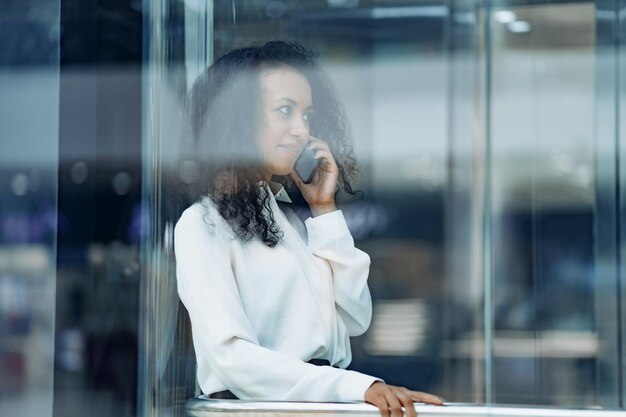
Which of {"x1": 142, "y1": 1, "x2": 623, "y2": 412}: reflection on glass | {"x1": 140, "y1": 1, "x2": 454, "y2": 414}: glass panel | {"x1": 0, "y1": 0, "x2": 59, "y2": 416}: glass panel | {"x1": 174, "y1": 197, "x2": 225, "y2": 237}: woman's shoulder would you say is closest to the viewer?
{"x1": 174, "y1": 197, "x2": 225, "y2": 237}: woman's shoulder

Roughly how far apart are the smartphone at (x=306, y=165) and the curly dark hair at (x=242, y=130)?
0.10ft

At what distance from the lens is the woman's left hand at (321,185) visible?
245 centimetres

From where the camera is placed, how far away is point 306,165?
2467 millimetres

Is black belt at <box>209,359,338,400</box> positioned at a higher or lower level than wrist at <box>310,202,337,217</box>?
lower

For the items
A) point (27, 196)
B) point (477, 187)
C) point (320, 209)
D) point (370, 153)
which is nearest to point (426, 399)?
point (320, 209)

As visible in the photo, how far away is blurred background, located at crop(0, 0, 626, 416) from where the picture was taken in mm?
2766

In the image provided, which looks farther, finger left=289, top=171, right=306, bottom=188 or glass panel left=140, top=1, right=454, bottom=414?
glass panel left=140, top=1, right=454, bottom=414

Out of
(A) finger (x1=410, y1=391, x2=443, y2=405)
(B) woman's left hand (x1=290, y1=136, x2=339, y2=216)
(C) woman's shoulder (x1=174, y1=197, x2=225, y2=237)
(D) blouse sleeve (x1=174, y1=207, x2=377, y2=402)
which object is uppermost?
(B) woman's left hand (x1=290, y1=136, x2=339, y2=216)

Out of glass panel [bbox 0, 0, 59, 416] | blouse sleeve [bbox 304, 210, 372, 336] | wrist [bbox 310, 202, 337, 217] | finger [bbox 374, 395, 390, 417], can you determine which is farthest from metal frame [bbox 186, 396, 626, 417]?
glass panel [bbox 0, 0, 59, 416]

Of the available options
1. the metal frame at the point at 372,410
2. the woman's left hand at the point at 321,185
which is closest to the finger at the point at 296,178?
the woman's left hand at the point at 321,185

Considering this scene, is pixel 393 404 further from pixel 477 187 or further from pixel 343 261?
pixel 477 187

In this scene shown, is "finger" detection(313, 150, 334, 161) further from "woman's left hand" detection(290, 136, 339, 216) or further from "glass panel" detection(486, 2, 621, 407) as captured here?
"glass panel" detection(486, 2, 621, 407)

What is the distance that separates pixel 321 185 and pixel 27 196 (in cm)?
139

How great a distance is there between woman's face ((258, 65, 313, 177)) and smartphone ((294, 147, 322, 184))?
0.01 metres
